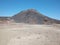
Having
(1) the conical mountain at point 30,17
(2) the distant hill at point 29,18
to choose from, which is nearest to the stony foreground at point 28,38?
(2) the distant hill at point 29,18

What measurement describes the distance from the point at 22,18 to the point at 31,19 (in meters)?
2.05

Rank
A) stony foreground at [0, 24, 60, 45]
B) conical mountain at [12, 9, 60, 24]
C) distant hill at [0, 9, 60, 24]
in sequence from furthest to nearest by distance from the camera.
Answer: conical mountain at [12, 9, 60, 24]
distant hill at [0, 9, 60, 24]
stony foreground at [0, 24, 60, 45]

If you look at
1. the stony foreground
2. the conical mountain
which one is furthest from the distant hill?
the stony foreground

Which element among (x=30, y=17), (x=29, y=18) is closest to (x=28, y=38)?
(x=30, y=17)

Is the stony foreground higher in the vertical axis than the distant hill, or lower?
lower

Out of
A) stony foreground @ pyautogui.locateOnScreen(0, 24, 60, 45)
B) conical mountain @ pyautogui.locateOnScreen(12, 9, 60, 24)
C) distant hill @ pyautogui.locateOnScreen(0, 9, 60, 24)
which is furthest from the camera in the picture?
conical mountain @ pyautogui.locateOnScreen(12, 9, 60, 24)

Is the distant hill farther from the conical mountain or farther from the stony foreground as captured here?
the stony foreground

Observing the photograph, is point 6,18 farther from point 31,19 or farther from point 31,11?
point 31,19

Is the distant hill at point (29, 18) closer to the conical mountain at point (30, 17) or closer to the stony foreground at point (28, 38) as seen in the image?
the conical mountain at point (30, 17)

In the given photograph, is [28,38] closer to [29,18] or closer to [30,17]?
[30,17]

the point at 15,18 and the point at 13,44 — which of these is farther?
the point at 15,18

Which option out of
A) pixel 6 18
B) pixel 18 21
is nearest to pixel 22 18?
pixel 18 21

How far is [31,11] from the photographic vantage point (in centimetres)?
2686

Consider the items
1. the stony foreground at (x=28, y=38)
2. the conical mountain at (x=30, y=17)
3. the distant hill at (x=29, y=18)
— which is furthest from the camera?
the conical mountain at (x=30, y=17)
